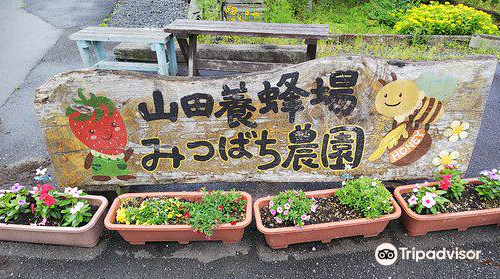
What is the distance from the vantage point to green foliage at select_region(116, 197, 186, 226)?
9.46ft

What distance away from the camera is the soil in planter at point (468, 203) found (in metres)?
3.06

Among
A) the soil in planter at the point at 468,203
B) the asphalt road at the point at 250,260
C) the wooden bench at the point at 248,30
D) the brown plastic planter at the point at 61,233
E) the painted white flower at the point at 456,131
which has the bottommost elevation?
the asphalt road at the point at 250,260

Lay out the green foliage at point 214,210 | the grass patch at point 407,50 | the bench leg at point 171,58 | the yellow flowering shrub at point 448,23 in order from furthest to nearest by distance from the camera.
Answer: the yellow flowering shrub at point 448,23 < the grass patch at point 407,50 < the bench leg at point 171,58 < the green foliage at point 214,210

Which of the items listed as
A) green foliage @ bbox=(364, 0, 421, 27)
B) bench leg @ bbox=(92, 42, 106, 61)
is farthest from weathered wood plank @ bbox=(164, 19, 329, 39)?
green foliage @ bbox=(364, 0, 421, 27)

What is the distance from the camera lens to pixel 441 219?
297 cm

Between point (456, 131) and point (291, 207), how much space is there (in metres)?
1.70

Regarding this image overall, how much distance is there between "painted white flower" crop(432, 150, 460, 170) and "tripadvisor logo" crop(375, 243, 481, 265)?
0.79 m

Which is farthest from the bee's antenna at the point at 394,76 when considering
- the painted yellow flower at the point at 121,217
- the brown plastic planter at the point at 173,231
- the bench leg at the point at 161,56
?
the bench leg at the point at 161,56

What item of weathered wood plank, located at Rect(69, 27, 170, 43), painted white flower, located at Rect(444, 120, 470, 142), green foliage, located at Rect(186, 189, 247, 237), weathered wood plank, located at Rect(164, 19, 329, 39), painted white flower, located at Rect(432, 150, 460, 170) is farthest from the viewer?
weathered wood plank, located at Rect(69, 27, 170, 43)

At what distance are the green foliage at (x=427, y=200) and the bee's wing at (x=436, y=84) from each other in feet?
2.71

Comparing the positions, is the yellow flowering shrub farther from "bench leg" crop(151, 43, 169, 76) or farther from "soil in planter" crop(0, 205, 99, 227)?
"soil in planter" crop(0, 205, 99, 227)

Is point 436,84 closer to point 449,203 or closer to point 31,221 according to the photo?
point 449,203

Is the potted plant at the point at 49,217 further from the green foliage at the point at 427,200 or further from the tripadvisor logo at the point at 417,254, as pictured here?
the green foliage at the point at 427,200

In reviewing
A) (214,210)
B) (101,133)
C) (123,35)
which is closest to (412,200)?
(214,210)
